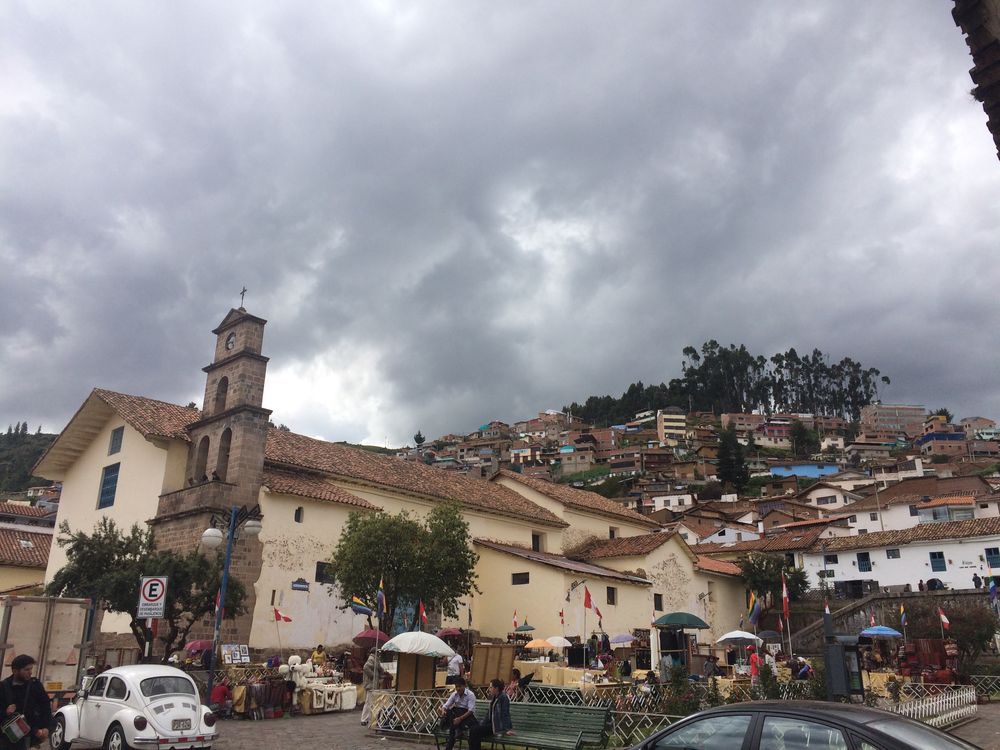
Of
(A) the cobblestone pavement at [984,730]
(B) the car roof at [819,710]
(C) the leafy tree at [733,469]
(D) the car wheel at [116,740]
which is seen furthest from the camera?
(C) the leafy tree at [733,469]

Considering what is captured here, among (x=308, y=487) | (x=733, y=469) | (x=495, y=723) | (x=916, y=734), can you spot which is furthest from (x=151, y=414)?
(x=733, y=469)

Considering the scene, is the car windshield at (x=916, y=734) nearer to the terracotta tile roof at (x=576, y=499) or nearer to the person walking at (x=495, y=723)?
the person walking at (x=495, y=723)

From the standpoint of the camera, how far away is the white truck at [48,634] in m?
14.3

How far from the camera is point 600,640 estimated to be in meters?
29.2

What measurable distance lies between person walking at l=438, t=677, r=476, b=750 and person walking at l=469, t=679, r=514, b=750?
0.19 meters

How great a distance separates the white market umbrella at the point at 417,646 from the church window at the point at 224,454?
11.3 meters

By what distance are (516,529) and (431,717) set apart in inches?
812

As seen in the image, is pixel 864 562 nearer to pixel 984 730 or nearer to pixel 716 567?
pixel 716 567

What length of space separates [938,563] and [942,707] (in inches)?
1148

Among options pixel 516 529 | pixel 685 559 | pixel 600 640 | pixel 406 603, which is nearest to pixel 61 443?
pixel 406 603

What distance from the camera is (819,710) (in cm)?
613

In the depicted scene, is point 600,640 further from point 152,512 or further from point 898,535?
point 898,535

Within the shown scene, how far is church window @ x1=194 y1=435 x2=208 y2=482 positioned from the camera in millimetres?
26469

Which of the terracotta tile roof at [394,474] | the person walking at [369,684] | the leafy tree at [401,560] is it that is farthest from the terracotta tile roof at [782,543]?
the person walking at [369,684]
